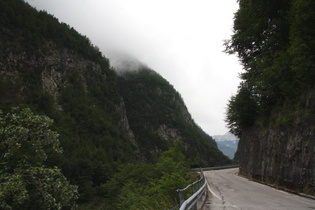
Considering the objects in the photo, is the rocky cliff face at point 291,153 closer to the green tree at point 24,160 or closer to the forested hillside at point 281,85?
the forested hillside at point 281,85

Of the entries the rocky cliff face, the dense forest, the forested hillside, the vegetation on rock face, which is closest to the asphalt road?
the rocky cliff face

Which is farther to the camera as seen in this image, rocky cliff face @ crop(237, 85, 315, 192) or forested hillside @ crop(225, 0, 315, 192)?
forested hillside @ crop(225, 0, 315, 192)

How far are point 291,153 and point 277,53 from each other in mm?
6529

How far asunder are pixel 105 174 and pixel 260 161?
199 ft

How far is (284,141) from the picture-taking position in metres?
15.2

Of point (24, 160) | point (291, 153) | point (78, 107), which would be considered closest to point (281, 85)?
point (291, 153)

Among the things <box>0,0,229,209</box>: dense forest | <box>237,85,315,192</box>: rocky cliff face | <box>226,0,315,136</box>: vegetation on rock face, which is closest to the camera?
<box>237,85,315,192</box>: rocky cliff face

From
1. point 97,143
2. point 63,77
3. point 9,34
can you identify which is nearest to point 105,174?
point 97,143

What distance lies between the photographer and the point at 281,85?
15.5m

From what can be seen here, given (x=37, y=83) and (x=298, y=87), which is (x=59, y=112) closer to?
(x=37, y=83)

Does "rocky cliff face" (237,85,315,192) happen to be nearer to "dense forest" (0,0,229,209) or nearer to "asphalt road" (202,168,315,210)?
"asphalt road" (202,168,315,210)

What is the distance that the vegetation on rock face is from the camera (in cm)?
1230

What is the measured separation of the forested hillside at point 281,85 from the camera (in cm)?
1207

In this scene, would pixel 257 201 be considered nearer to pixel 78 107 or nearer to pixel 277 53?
pixel 277 53
